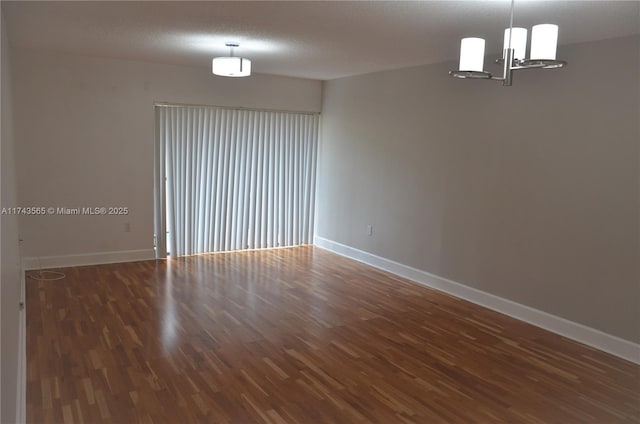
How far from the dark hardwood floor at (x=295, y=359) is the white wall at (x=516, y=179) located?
42 centimetres

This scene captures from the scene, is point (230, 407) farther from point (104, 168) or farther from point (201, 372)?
point (104, 168)

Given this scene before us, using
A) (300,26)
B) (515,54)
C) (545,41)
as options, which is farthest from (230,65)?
(545,41)

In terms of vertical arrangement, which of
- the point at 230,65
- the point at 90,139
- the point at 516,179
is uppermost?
the point at 230,65

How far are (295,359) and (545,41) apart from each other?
2.54 metres

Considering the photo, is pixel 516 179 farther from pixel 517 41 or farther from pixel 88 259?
pixel 88 259

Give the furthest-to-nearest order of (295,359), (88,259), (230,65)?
(88,259) < (230,65) < (295,359)

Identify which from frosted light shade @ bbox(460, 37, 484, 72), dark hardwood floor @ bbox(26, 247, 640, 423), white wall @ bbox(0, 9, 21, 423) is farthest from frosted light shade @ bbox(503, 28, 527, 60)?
white wall @ bbox(0, 9, 21, 423)

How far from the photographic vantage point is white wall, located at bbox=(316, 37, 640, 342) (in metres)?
3.84

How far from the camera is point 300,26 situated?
3.71m

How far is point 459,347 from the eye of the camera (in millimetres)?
3914

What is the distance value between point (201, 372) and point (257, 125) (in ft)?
13.7

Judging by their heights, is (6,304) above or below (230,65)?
below

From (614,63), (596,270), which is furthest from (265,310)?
(614,63)

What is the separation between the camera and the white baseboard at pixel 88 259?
5.61m
